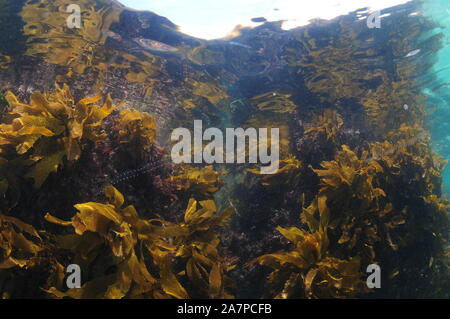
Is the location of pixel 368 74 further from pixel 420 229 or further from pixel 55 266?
pixel 55 266

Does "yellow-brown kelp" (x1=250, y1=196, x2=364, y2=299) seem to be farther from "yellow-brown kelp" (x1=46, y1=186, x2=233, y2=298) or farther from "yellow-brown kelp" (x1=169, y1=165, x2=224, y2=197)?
"yellow-brown kelp" (x1=169, y1=165, x2=224, y2=197)

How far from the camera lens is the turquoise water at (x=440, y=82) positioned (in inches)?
266

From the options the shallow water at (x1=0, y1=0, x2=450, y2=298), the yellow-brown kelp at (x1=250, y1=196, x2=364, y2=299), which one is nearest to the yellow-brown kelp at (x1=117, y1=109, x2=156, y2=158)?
the shallow water at (x1=0, y1=0, x2=450, y2=298)

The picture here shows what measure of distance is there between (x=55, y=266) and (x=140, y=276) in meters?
0.86

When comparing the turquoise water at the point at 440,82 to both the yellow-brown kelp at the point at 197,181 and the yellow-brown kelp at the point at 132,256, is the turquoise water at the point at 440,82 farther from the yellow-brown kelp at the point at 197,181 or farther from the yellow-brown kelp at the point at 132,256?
the yellow-brown kelp at the point at 132,256

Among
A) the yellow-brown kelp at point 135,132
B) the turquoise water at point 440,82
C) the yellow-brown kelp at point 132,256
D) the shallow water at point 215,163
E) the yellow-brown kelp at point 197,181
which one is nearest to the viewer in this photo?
the yellow-brown kelp at point 132,256

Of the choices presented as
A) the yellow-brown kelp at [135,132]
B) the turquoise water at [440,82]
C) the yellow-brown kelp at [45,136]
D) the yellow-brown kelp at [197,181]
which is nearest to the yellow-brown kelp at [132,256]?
the yellow-brown kelp at [45,136]

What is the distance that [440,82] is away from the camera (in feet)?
33.0

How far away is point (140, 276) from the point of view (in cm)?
292

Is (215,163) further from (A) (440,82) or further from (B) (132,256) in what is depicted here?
(A) (440,82)

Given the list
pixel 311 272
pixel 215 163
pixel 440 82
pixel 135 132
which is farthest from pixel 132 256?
pixel 440 82

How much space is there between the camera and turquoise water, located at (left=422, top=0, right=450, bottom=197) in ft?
22.1
